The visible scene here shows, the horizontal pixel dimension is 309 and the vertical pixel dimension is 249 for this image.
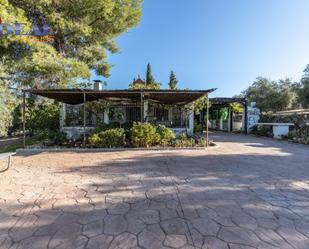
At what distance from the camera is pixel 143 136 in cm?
924

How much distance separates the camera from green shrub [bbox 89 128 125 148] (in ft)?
30.2

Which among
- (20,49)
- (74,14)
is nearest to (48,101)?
(20,49)

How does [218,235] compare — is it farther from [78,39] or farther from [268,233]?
[78,39]

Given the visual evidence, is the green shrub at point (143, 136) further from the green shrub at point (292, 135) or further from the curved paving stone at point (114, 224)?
the green shrub at point (292, 135)

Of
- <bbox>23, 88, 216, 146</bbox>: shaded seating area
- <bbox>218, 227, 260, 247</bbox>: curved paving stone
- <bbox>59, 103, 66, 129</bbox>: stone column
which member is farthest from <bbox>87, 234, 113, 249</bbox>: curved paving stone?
<bbox>59, 103, 66, 129</bbox>: stone column

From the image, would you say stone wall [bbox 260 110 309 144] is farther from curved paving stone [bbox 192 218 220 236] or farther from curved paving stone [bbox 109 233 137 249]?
curved paving stone [bbox 109 233 137 249]

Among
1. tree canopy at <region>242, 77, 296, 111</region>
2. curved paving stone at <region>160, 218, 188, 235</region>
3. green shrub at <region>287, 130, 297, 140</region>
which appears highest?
tree canopy at <region>242, 77, 296, 111</region>

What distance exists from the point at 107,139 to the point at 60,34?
805 cm

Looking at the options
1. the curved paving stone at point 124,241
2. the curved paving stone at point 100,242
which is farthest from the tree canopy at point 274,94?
the curved paving stone at point 100,242

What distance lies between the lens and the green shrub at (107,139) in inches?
363

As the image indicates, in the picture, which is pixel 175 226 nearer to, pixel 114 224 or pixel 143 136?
pixel 114 224

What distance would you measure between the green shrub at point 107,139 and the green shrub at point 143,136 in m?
0.60

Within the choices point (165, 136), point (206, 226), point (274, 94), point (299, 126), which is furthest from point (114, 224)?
point (274, 94)

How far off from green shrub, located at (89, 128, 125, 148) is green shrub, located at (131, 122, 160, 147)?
23.7 inches
